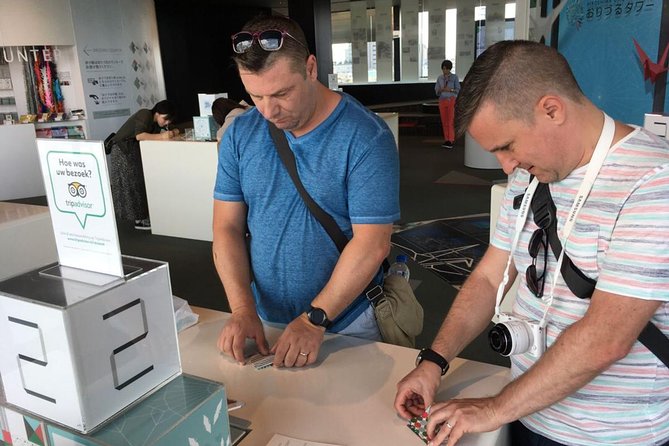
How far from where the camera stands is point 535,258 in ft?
3.72

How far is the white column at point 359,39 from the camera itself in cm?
1647

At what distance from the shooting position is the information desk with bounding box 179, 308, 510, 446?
3.62 ft

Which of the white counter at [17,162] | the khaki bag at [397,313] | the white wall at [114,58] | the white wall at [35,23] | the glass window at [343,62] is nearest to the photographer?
the khaki bag at [397,313]

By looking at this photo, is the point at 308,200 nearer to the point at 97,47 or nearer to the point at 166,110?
the point at 166,110

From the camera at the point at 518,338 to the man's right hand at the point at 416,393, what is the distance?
0.52ft

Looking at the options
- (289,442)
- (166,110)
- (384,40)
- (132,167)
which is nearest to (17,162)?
(132,167)

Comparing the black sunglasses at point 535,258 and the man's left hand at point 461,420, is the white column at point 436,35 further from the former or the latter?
the man's left hand at point 461,420

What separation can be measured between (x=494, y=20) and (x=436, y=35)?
1597 mm

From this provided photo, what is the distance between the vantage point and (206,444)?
88 cm

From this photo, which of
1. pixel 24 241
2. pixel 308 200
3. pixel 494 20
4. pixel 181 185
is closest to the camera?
pixel 308 200

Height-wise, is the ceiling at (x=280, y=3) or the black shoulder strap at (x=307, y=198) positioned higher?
the ceiling at (x=280, y=3)

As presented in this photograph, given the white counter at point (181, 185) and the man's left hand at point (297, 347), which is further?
the white counter at point (181, 185)

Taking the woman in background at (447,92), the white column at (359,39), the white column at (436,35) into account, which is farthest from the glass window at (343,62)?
the woman in background at (447,92)

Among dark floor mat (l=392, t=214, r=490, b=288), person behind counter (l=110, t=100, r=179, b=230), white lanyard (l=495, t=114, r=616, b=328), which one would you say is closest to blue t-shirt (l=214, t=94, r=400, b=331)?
white lanyard (l=495, t=114, r=616, b=328)
